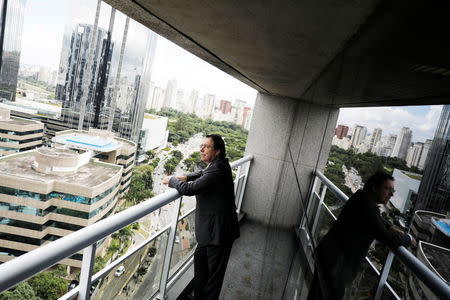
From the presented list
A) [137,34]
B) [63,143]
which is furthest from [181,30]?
[137,34]

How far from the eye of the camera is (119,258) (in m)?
1.24

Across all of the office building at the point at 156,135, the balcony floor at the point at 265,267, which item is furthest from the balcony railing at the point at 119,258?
the office building at the point at 156,135

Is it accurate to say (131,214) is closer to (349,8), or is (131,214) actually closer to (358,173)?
(358,173)

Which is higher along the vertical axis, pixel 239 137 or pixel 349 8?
pixel 349 8

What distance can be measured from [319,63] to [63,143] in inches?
1299

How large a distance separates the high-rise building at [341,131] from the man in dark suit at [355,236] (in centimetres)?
22

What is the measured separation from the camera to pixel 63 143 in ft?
95.7

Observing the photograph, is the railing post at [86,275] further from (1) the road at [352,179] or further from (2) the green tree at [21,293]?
(2) the green tree at [21,293]

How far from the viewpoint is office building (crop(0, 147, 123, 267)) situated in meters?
21.2

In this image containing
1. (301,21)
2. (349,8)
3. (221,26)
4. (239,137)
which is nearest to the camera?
(349,8)

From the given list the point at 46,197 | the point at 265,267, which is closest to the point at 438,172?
the point at 265,267

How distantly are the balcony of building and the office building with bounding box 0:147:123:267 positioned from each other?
22.4 meters

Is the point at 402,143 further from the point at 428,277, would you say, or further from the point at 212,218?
the point at 212,218

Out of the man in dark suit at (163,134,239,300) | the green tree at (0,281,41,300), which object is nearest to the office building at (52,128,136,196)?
the green tree at (0,281,41,300)
